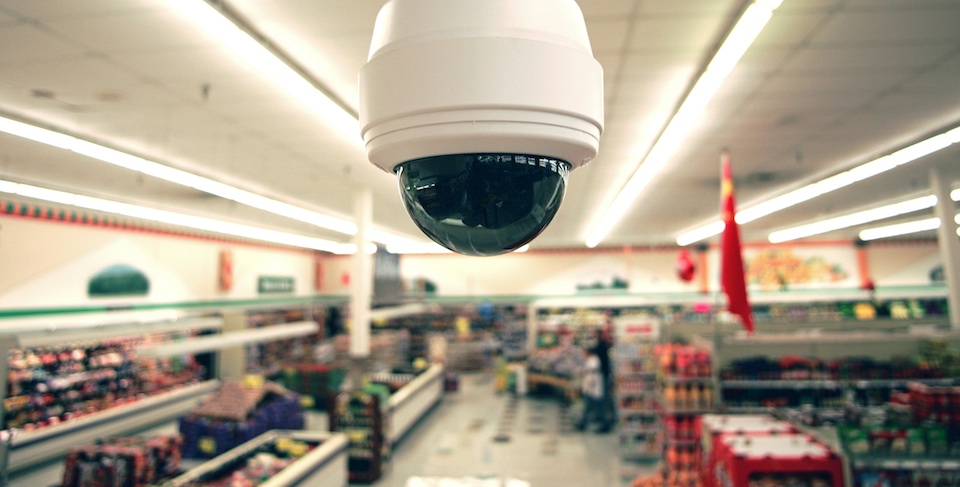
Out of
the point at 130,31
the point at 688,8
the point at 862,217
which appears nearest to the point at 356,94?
the point at 130,31

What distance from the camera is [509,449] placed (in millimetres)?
7426

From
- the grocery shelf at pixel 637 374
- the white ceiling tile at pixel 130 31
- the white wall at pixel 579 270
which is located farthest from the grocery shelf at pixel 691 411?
the white wall at pixel 579 270

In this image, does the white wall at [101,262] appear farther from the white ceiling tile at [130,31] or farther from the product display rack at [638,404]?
Answer: the product display rack at [638,404]

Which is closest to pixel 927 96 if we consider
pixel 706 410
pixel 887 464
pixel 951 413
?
pixel 951 413

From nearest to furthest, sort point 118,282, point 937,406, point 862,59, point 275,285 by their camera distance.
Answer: point 862,59 → point 937,406 → point 118,282 → point 275,285

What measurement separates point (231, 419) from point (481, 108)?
23.0 feet

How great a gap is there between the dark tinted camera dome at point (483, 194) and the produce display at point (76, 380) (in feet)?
28.2

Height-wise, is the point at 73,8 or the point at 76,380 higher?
the point at 73,8

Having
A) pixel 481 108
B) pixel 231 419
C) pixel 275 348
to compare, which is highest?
pixel 481 108

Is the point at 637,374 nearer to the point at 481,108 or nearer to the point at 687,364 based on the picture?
the point at 687,364

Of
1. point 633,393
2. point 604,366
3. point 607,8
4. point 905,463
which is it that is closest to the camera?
point 607,8

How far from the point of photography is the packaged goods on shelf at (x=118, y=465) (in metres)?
4.53

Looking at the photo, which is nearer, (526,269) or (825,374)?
(825,374)

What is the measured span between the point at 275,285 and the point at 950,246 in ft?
47.4
